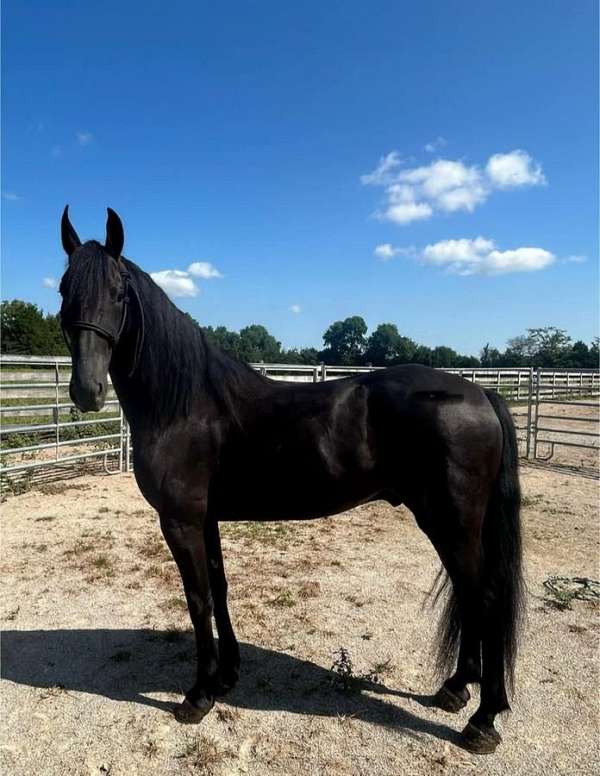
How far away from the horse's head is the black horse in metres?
0.02

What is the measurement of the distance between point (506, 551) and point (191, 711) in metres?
1.67

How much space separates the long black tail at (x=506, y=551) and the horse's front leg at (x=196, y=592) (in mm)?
1328

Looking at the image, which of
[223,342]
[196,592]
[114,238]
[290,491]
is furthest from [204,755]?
[223,342]

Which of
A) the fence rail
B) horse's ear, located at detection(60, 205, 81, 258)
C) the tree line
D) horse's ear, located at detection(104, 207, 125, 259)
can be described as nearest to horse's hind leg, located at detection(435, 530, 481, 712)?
horse's ear, located at detection(104, 207, 125, 259)

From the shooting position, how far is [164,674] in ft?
8.46

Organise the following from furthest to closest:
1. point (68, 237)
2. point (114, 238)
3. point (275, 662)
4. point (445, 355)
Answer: point (445, 355) < point (275, 662) < point (68, 237) < point (114, 238)

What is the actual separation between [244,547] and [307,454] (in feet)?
8.97

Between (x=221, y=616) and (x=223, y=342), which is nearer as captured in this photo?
(x=221, y=616)

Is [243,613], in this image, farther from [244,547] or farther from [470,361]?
[470,361]

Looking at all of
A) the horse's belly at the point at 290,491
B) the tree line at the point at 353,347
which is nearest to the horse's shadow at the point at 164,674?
the horse's belly at the point at 290,491

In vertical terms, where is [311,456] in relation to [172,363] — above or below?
below

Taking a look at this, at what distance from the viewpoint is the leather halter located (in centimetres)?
189

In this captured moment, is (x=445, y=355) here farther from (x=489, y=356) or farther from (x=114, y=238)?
(x=114, y=238)

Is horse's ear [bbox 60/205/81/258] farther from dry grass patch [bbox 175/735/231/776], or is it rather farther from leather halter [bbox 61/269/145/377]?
dry grass patch [bbox 175/735/231/776]
